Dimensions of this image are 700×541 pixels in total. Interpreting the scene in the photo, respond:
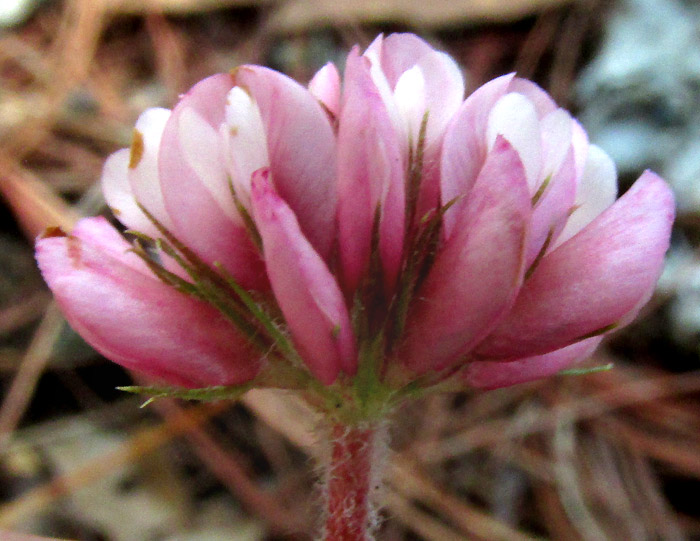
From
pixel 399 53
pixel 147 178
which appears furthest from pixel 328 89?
pixel 147 178

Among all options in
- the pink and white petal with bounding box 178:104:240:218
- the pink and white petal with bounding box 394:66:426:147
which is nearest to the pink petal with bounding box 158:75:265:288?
the pink and white petal with bounding box 178:104:240:218

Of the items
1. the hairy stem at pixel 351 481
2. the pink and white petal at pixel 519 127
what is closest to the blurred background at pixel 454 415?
the hairy stem at pixel 351 481

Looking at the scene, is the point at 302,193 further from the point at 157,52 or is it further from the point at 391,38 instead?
the point at 157,52

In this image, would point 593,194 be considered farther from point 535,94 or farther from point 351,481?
point 351,481

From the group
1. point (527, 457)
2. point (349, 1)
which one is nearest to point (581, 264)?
point (527, 457)

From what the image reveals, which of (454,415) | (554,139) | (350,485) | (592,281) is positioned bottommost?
(454,415)

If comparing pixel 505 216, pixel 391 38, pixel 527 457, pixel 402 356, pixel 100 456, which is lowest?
pixel 527 457

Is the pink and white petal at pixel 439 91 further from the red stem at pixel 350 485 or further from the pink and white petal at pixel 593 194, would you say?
the red stem at pixel 350 485

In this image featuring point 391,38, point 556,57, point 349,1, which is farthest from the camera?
point 349,1

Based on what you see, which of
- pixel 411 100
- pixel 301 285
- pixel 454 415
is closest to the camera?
pixel 301 285
